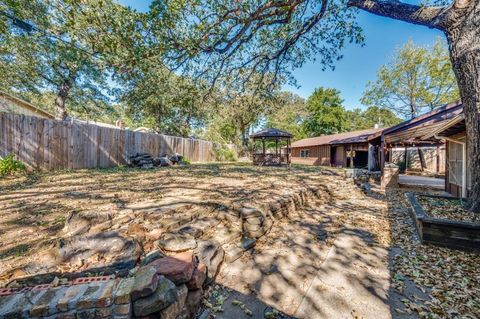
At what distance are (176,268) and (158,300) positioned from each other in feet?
1.18

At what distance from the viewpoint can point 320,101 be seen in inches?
1173

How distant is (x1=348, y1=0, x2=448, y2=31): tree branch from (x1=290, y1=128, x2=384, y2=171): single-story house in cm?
1057

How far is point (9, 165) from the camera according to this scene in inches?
245

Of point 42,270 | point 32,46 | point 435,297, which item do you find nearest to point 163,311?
point 42,270

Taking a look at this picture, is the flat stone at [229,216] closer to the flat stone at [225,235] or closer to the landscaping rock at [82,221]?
Result: the flat stone at [225,235]

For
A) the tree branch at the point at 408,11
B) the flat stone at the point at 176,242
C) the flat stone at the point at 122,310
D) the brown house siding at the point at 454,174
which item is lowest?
the flat stone at the point at 122,310

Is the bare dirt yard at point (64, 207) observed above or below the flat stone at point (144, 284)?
above

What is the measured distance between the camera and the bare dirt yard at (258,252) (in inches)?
84.6

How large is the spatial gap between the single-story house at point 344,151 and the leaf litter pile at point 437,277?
11.8 m

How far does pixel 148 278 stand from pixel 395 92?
26304 mm

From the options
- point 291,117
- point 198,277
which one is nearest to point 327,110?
point 291,117

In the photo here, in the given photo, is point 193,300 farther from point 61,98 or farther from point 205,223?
point 61,98

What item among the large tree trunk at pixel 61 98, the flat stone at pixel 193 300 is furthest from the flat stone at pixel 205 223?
the large tree trunk at pixel 61 98

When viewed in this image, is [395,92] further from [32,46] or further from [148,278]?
[32,46]
